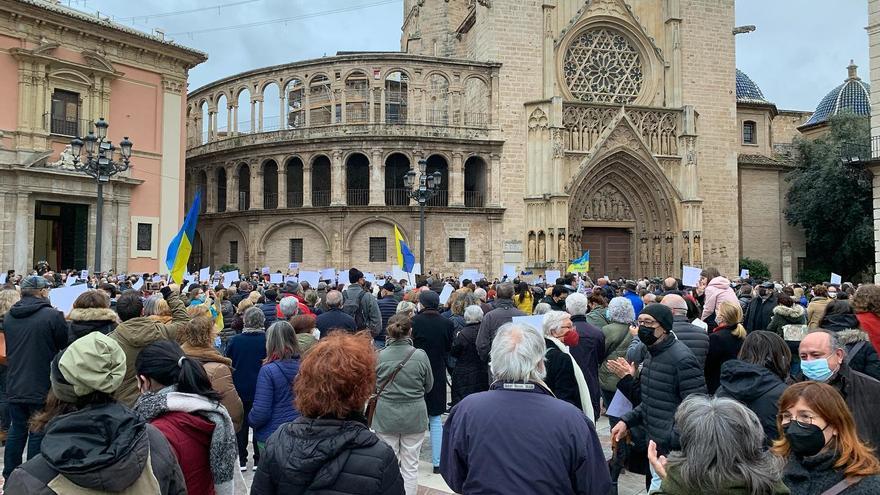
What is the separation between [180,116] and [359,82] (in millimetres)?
15171

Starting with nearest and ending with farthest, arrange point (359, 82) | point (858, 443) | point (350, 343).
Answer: point (858, 443) < point (350, 343) < point (359, 82)

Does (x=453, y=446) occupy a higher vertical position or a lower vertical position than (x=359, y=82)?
lower

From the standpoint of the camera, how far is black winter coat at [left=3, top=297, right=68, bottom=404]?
668 centimetres

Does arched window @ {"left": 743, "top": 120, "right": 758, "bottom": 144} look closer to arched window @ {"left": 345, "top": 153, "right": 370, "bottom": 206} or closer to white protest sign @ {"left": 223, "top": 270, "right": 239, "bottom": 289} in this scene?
arched window @ {"left": 345, "top": 153, "right": 370, "bottom": 206}

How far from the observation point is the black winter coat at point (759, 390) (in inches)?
176

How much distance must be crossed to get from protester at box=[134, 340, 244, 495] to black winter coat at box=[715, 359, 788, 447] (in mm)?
3134

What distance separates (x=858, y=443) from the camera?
306cm

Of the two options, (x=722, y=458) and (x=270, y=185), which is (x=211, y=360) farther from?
(x=270, y=185)

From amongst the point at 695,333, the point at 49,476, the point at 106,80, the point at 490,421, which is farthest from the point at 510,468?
the point at 106,80

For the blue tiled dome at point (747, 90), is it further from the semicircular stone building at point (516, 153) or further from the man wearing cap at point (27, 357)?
the man wearing cap at point (27, 357)

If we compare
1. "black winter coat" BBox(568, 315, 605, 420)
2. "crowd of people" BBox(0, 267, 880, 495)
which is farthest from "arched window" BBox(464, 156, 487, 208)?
"crowd of people" BBox(0, 267, 880, 495)

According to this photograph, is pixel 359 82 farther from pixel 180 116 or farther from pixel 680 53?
pixel 680 53

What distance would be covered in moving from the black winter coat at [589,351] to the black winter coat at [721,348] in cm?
121

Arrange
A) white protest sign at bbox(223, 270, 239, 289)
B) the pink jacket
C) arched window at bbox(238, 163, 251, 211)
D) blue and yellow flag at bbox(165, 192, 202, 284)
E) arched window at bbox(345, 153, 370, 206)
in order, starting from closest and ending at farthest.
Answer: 1. the pink jacket
2. blue and yellow flag at bbox(165, 192, 202, 284)
3. white protest sign at bbox(223, 270, 239, 289)
4. arched window at bbox(345, 153, 370, 206)
5. arched window at bbox(238, 163, 251, 211)
